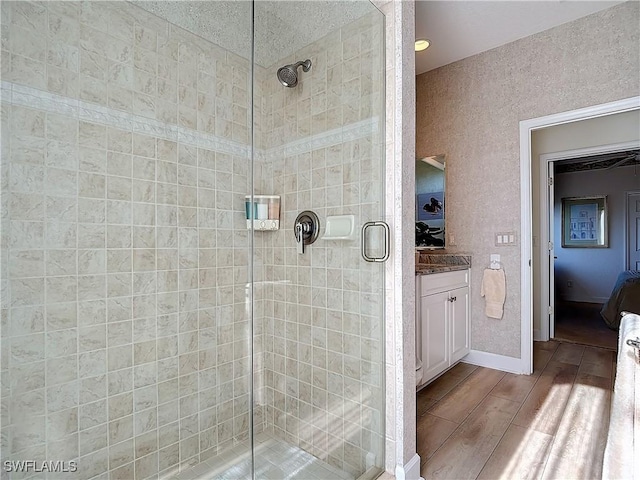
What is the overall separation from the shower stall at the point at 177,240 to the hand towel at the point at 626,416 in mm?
992

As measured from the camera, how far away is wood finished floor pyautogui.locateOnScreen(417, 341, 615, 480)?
5.46 ft

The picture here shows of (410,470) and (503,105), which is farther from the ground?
(503,105)

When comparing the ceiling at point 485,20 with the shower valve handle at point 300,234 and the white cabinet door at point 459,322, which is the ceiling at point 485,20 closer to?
the shower valve handle at point 300,234

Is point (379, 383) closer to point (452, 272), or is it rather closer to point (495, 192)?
point (452, 272)

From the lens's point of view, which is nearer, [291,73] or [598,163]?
[291,73]

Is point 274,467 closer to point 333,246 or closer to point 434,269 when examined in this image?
point 333,246

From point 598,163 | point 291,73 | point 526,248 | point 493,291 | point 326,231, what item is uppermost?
point 598,163

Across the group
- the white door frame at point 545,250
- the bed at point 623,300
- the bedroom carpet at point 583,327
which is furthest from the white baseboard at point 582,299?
the white door frame at point 545,250

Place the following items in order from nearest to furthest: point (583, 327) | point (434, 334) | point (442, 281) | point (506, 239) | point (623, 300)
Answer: point (434, 334) → point (442, 281) → point (506, 239) → point (623, 300) → point (583, 327)

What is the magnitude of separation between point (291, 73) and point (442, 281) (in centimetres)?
179

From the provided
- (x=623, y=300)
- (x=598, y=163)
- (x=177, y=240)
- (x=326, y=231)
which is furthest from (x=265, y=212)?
(x=598, y=163)

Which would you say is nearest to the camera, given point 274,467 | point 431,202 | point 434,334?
point 274,467

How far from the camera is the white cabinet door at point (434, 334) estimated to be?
2311 mm

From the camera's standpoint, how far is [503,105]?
2.94 metres
